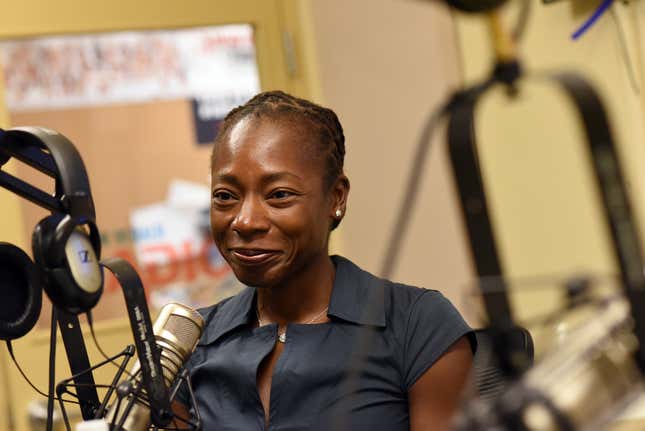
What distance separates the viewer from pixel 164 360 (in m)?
1.21

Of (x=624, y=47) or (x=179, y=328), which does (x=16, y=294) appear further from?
(x=624, y=47)

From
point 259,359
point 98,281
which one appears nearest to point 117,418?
point 98,281

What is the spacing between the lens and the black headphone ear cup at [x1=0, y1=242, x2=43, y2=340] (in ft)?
3.64

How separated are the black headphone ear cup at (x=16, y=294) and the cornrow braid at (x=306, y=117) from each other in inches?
17.5

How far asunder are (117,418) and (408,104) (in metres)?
2.10

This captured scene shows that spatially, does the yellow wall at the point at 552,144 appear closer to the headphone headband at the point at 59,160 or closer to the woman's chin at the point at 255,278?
the woman's chin at the point at 255,278

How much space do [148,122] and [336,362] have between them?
1736 mm

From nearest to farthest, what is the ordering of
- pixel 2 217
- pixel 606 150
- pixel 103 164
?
pixel 606 150 < pixel 2 217 < pixel 103 164

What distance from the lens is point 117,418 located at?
1139 mm

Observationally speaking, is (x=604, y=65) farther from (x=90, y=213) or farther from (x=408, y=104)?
(x=90, y=213)

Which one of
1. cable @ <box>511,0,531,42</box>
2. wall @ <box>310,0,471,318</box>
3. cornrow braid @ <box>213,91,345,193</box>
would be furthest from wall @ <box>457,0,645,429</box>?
cable @ <box>511,0,531,42</box>

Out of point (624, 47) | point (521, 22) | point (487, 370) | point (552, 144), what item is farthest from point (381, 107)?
point (521, 22)

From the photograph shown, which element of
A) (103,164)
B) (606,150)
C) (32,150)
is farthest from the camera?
(103,164)

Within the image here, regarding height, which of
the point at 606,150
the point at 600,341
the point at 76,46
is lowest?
the point at 600,341
